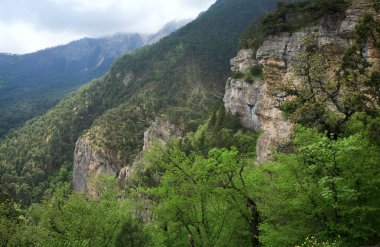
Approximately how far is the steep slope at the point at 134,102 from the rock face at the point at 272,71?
34.7 m

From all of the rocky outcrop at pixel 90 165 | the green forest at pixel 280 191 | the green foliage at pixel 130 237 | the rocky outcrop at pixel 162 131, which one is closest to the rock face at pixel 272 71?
the green forest at pixel 280 191

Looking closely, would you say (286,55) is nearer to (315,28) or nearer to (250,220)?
(315,28)

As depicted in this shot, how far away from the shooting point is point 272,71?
6219cm

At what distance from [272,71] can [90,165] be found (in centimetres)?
7137

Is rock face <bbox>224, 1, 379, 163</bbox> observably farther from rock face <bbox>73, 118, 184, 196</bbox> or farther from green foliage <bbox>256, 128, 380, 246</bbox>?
rock face <bbox>73, 118, 184, 196</bbox>

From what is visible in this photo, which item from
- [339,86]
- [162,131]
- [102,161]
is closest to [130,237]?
[339,86]

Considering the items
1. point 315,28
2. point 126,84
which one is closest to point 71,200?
point 315,28

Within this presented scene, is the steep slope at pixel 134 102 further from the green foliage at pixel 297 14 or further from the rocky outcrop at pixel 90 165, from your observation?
the green foliage at pixel 297 14

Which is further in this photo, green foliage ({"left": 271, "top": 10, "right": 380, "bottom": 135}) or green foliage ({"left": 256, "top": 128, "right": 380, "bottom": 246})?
green foliage ({"left": 271, "top": 10, "right": 380, "bottom": 135})

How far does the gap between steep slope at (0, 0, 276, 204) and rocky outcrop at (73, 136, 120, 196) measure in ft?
5.11

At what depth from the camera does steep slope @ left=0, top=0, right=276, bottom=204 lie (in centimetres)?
12494

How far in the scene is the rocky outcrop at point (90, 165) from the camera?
378ft

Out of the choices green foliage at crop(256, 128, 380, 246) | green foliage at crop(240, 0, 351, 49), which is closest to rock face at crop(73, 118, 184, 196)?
green foliage at crop(240, 0, 351, 49)

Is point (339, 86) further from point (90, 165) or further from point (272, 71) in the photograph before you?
point (90, 165)
